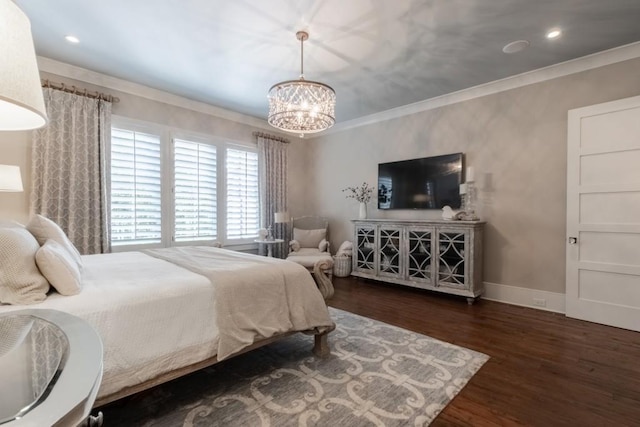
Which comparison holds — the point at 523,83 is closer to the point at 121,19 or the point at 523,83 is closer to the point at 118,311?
the point at 121,19

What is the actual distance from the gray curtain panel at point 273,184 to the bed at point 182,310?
2.84 metres

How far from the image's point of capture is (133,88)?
387 centimetres

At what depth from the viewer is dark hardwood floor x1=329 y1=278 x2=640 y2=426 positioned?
1720 millimetres

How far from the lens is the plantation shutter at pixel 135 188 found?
3.74 m

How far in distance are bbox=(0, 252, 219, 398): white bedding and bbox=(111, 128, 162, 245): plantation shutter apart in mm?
2086

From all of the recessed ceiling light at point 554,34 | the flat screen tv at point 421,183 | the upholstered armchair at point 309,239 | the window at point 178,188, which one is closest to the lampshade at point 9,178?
the window at point 178,188

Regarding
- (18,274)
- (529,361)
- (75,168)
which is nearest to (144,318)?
(18,274)

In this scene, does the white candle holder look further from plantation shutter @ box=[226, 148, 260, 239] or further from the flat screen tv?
plantation shutter @ box=[226, 148, 260, 239]

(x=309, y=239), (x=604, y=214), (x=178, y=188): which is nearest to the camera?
(x=604, y=214)

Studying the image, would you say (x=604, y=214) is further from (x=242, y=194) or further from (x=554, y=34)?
(x=242, y=194)

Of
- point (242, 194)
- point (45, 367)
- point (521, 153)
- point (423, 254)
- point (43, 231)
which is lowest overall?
point (423, 254)

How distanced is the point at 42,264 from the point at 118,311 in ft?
1.54

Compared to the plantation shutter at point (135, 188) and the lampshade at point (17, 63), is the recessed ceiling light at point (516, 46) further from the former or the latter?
the plantation shutter at point (135, 188)

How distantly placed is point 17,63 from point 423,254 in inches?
161
